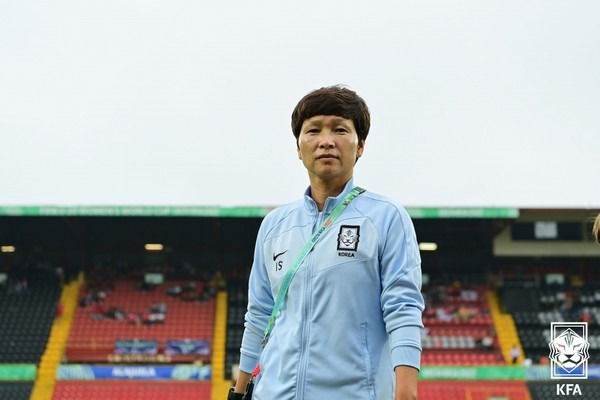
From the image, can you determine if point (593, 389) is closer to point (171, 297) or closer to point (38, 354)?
point (171, 297)

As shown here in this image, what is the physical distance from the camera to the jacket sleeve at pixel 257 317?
3.03 meters

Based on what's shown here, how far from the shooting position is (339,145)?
2795mm

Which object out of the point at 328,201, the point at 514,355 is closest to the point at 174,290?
the point at 514,355

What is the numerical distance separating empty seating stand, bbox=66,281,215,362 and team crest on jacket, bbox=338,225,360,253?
71.7 ft

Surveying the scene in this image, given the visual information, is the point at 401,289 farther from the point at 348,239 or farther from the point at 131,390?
the point at 131,390

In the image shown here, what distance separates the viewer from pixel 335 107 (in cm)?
280

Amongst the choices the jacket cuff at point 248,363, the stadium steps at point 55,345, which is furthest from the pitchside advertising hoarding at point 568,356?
the jacket cuff at point 248,363

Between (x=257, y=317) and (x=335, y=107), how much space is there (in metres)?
0.89

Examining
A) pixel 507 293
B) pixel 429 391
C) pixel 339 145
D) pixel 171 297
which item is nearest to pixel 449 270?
pixel 507 293

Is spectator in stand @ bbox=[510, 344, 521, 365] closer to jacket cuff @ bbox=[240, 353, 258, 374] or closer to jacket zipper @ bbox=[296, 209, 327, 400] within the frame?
jacket cuff @ bbox=[240, 353, 258, 374]

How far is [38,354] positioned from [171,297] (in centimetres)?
509

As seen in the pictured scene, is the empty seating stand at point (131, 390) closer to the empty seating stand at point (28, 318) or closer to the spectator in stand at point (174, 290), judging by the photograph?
the empty seating stand at point (28, 318)

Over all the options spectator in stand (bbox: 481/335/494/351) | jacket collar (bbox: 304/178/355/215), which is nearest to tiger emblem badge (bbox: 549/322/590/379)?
spectator in stand (bbox: 481/335/494/351)

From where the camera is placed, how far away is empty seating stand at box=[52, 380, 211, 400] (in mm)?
21594
